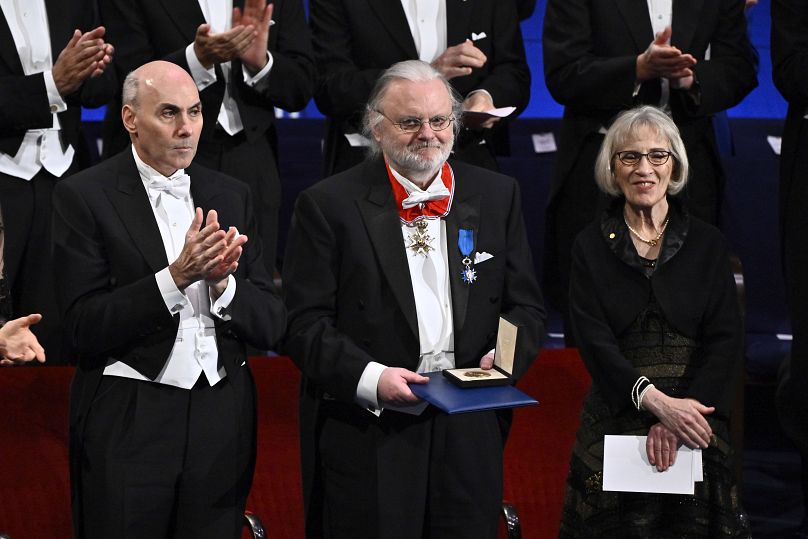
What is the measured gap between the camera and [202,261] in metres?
2.72

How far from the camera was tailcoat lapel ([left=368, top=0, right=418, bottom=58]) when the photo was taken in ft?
13.6

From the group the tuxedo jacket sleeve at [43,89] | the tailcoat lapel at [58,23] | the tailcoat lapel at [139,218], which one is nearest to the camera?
the tailcoat lapel at [139,218]

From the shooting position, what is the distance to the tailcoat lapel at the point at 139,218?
291cm

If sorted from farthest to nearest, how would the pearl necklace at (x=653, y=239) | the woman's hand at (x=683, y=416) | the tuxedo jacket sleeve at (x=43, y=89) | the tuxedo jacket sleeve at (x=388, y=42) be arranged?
the tuxedo jacket sleeve at (x=388, y=42) < the tuxedo jacket sleeve at (x=43, y=89) < the pearl necklace at (x=653, y=239) < the woman's hand at (x=683, y=416)

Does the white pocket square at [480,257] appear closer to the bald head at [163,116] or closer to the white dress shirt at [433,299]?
the white dress shirt at [433,299]

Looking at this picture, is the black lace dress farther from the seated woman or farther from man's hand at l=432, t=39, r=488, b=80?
man's hand at l=432, t=39, r=488, b=80

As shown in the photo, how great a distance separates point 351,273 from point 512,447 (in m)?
1.12

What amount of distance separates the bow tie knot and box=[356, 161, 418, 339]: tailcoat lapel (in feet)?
1.46

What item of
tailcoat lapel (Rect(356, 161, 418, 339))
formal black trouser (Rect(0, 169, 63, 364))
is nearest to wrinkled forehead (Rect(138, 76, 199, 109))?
tailcoat lapel (Rect(356, 161, 418, 339))

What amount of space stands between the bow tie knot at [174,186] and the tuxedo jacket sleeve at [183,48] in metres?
0.93

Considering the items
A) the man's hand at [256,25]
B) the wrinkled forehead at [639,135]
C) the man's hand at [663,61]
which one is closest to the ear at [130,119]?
the man's hand at [256,25]

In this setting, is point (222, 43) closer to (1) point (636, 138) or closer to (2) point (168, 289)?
(2) point (168, 289)

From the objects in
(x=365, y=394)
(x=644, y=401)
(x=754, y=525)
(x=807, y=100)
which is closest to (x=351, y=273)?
(x=365, y=394)

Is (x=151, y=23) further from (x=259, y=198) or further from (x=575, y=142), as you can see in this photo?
(x=575, y=142)
